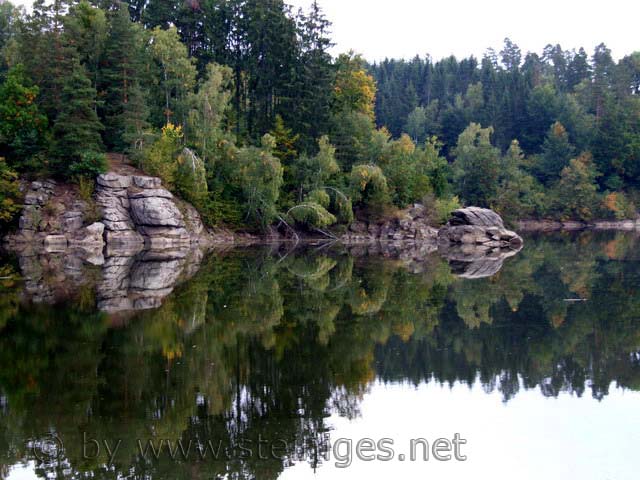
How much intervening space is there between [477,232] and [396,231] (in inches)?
320

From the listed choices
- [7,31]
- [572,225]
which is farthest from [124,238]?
[572,225]

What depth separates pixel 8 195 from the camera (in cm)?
4631

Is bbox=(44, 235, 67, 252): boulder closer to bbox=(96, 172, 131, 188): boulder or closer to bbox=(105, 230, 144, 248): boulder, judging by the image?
bbox=(105, 230, 144, 248): boulder

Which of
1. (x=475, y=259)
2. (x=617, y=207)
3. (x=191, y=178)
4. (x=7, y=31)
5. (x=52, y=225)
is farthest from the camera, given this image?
(x=617, y=207)

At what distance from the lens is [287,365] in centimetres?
1486

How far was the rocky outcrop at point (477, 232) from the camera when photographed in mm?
56000

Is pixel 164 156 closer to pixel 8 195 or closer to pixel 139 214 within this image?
pixel 139 214

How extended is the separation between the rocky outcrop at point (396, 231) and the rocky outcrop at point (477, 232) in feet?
7.46

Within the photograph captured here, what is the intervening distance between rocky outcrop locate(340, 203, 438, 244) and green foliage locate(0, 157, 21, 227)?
26568mm

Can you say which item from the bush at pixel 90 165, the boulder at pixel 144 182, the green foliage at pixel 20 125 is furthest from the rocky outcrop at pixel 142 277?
the green foliage at pixel 20 125

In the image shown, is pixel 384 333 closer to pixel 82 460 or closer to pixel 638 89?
pixel 82 460

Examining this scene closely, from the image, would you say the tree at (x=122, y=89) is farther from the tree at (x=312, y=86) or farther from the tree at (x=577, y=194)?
the tree at (x=577, y=194)

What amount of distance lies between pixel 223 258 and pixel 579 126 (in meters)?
81.4

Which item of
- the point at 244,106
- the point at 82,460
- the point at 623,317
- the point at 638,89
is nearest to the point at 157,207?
the point at 244,106
